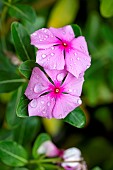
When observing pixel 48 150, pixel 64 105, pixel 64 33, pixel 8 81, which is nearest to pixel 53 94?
pixel 64 105

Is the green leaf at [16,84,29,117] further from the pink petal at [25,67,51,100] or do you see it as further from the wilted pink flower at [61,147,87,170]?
the wilted pink flower at [61,147,87,170]

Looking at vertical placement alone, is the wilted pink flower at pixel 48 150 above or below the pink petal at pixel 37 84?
below

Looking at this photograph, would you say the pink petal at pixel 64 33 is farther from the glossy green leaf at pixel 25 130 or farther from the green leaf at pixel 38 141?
the glossy green leaf at pixel 25 130

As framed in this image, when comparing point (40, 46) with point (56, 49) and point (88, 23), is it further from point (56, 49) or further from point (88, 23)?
point (88, 23)

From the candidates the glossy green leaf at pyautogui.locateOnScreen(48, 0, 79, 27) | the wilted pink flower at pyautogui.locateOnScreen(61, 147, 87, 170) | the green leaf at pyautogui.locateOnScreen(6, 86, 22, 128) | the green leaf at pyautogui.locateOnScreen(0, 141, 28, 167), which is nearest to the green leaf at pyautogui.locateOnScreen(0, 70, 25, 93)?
the green leaf at pyautogui.locateOnScreen(6, 86, 22, 128)

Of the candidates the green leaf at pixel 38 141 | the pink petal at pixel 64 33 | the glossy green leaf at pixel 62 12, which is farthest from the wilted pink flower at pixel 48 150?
the glossy green leaf at pixel 62 12

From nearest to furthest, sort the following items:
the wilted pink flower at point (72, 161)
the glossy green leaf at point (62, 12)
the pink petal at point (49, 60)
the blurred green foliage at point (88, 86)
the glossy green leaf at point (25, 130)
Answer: the pink petal at point (49, 60)
the wilted pink flower at point (72, 161)
the glossy green leaf at point (25, 130)
the blurred green foliage at point (88, 86)
the glossy green leaf at point (62, 12)

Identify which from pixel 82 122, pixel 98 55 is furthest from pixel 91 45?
pixel 82 122
